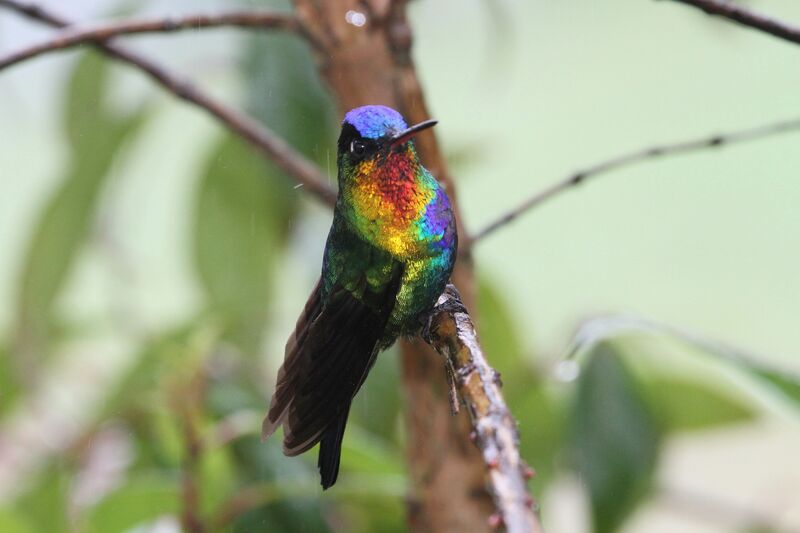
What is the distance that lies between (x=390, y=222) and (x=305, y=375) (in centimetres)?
4

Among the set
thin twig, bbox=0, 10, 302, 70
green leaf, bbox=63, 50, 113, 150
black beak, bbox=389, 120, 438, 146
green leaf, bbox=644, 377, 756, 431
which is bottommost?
green leaf, bbox=644, 377, 756, 431

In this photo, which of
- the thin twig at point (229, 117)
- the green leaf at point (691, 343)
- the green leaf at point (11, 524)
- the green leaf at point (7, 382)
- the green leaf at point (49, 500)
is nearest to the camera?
the green leaf at point (691, 343)

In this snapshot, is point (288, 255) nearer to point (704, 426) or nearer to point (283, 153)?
point (283, 153)

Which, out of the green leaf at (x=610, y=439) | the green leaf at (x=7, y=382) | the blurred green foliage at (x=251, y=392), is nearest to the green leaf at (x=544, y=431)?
the blurred green foliage at (x=251, y=392)

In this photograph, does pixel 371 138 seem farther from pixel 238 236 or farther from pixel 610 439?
pixel 238 236

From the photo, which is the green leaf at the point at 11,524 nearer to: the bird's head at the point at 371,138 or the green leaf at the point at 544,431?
the green leaf at the point at 544,431

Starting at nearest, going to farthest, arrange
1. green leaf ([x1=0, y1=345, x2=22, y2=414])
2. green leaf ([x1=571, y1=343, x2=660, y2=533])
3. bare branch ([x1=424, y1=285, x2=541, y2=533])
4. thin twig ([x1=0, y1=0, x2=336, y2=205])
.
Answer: bare branch ([x1=424, y1=285, x2=541, y2=533]), green leaf ([x1=571, y1=343, x2=660, y2=533]), thin twig ([x1=0, y1=0, x2=336, y2=205]), green leaf ([x1=0, y1=345, x2=22, y2=414])

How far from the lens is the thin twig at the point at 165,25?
1.66 ft

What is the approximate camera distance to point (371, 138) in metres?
0.22

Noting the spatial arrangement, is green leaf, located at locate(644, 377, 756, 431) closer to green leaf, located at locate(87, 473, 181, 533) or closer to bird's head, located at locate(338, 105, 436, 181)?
green leaf, located at locate(87, 473, 181, 533)

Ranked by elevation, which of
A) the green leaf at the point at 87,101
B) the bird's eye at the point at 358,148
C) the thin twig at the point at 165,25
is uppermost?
the green leaf at the point at 87,101

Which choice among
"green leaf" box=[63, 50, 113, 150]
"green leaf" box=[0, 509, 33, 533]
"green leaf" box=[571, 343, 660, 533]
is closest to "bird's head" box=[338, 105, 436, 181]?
"green leaf" box=[571, 343, 660, 533]

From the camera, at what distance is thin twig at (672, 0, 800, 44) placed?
1.18 ft

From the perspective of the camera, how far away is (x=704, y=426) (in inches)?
37.9
